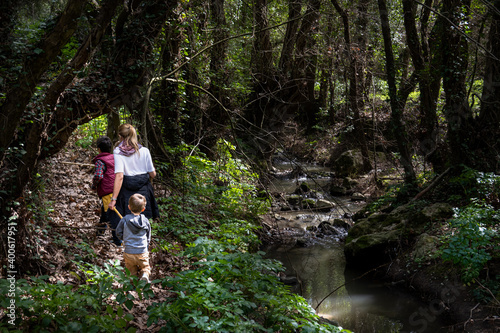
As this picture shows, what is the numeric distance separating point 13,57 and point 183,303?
362 centimetres

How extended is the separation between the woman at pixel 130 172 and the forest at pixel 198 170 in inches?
28.2

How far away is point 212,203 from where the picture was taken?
8406 mm

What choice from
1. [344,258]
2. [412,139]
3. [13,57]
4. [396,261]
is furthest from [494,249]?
[13,57]

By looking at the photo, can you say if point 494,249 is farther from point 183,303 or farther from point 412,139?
point 412,139

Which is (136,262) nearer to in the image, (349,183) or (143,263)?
(143,263)

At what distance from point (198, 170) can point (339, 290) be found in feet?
13.0

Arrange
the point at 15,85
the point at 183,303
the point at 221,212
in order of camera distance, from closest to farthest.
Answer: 1. the point at 183,303
2. the point at 15,85
3. the point at 221,212

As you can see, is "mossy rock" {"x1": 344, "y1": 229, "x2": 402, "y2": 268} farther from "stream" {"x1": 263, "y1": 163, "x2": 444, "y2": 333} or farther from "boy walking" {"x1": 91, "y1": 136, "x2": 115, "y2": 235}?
"boy walking" {"x1": 91, "y1": 136, "x2": 115, "y2": 235}

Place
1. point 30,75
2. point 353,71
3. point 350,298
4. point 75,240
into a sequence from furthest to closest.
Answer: point 353,71, point 350,298, point 75,240, point 30,75

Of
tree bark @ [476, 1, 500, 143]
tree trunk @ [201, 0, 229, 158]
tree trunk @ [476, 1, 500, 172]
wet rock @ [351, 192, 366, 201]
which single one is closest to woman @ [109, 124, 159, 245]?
tree trunk @ [201, 0, 229, 158]

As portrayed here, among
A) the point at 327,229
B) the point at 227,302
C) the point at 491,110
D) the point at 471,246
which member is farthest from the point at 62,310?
the point at 491,110

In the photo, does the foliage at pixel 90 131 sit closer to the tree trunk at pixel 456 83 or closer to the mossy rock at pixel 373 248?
the mossy rock at pixel 373 248

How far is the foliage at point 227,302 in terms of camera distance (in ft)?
10.7

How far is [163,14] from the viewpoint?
Result: 21.5 feet
